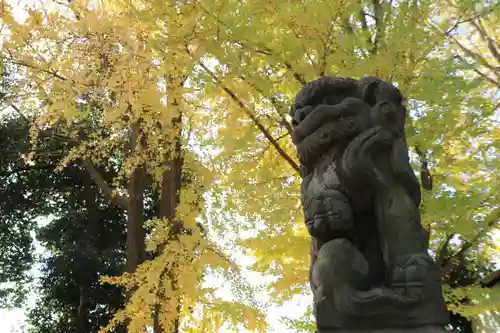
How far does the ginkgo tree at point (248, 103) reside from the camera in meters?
4.39

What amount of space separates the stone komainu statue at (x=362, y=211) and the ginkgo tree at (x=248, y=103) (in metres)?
1.51

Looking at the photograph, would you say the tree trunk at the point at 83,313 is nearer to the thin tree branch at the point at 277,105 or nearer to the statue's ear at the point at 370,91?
the thin tree branch at the point at 277,105

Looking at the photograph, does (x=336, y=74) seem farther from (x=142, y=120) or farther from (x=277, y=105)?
(x=142, y=120)

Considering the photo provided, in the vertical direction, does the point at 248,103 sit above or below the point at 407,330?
above

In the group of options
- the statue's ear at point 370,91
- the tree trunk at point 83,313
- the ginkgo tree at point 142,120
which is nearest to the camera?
the statue's ear at point 370,91

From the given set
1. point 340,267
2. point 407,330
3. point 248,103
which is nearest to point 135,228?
point 248,103

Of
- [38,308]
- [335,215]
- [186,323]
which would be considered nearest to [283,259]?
[186,323]

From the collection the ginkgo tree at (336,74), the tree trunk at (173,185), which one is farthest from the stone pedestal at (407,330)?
the tree trunk at (173,185)

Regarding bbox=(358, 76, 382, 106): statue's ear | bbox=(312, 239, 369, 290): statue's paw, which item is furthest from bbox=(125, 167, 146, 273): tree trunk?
bbox=(358, 76, 382, 106): statue's ear

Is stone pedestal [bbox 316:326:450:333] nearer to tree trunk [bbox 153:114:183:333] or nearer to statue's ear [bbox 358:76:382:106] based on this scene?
statue's ear [bbox 358:76:382:106]

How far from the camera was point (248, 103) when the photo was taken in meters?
4.82

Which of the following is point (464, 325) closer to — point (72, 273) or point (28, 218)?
point (72, 273)

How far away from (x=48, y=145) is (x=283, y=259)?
7493 millimetres

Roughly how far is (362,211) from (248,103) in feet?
7.96
